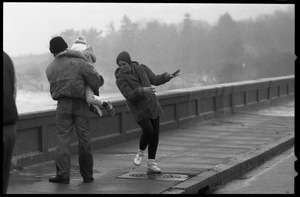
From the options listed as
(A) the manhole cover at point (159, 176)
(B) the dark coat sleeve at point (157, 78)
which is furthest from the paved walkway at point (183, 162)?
(B) the dark coat sleeve at point (157, 78)

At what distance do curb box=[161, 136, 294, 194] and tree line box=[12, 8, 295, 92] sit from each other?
7.01 metres

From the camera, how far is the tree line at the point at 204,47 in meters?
25.6

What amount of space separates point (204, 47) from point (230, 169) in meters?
28.3

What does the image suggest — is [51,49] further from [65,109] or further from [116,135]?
[116,135]

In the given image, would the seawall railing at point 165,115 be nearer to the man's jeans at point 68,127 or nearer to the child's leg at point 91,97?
the man's jeans at point 68,127

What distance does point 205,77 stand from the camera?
34500 mm

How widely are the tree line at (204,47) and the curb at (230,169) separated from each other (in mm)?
7008

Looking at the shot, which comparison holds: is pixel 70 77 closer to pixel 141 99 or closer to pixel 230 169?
pixel 141 99

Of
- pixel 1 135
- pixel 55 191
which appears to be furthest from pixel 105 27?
pixel 1 135

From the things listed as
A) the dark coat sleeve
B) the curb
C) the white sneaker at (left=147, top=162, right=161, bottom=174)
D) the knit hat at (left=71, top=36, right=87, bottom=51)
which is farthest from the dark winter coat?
the curb

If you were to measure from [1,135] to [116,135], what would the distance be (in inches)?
289

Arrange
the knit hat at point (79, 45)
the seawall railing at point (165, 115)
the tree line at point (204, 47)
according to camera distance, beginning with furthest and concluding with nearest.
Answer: the tree line at point (204, 47) → the seawall railing at point (165, 115) → the knit hat at point (79, 45)

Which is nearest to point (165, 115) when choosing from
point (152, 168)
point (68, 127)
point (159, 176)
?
point (152, 168)

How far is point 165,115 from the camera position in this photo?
15.5m
